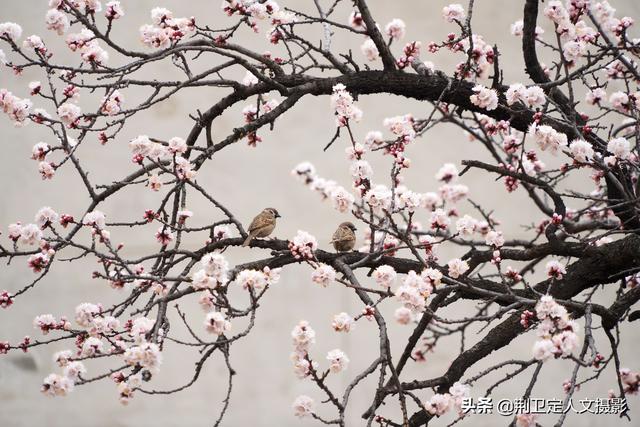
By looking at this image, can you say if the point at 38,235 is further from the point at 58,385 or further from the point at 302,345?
the point at 302,345

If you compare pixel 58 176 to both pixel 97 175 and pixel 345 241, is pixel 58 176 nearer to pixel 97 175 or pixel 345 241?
pixel 97 175

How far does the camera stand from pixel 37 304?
4609mm

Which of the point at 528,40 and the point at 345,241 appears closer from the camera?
the point at 528,40

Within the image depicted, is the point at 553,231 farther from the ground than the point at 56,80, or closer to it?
closer to it

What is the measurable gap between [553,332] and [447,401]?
0.45 m

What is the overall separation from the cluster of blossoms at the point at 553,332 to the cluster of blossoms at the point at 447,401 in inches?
16.8

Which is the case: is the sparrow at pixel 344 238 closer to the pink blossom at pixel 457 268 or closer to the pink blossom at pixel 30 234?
the pink blossom at pixel 457 268

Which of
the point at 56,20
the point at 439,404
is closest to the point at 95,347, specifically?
the point at 439,404

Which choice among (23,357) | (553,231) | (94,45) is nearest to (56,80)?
(23,357)

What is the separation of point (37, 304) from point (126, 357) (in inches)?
110

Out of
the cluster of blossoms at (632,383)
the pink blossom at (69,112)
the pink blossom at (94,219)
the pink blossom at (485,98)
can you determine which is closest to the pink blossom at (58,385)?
the pink blossom at (94,219)

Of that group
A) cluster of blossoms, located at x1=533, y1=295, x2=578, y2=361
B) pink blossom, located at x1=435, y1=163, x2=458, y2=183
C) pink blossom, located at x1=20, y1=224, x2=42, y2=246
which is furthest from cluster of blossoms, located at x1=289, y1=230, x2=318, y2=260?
pink blossom, located at x1=435, y1=163, x2=458, y2=183

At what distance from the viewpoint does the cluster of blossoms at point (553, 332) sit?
1.96 metres

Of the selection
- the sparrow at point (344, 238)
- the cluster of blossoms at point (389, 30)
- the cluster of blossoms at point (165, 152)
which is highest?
the cluster of blossoms at point (389, 30)
